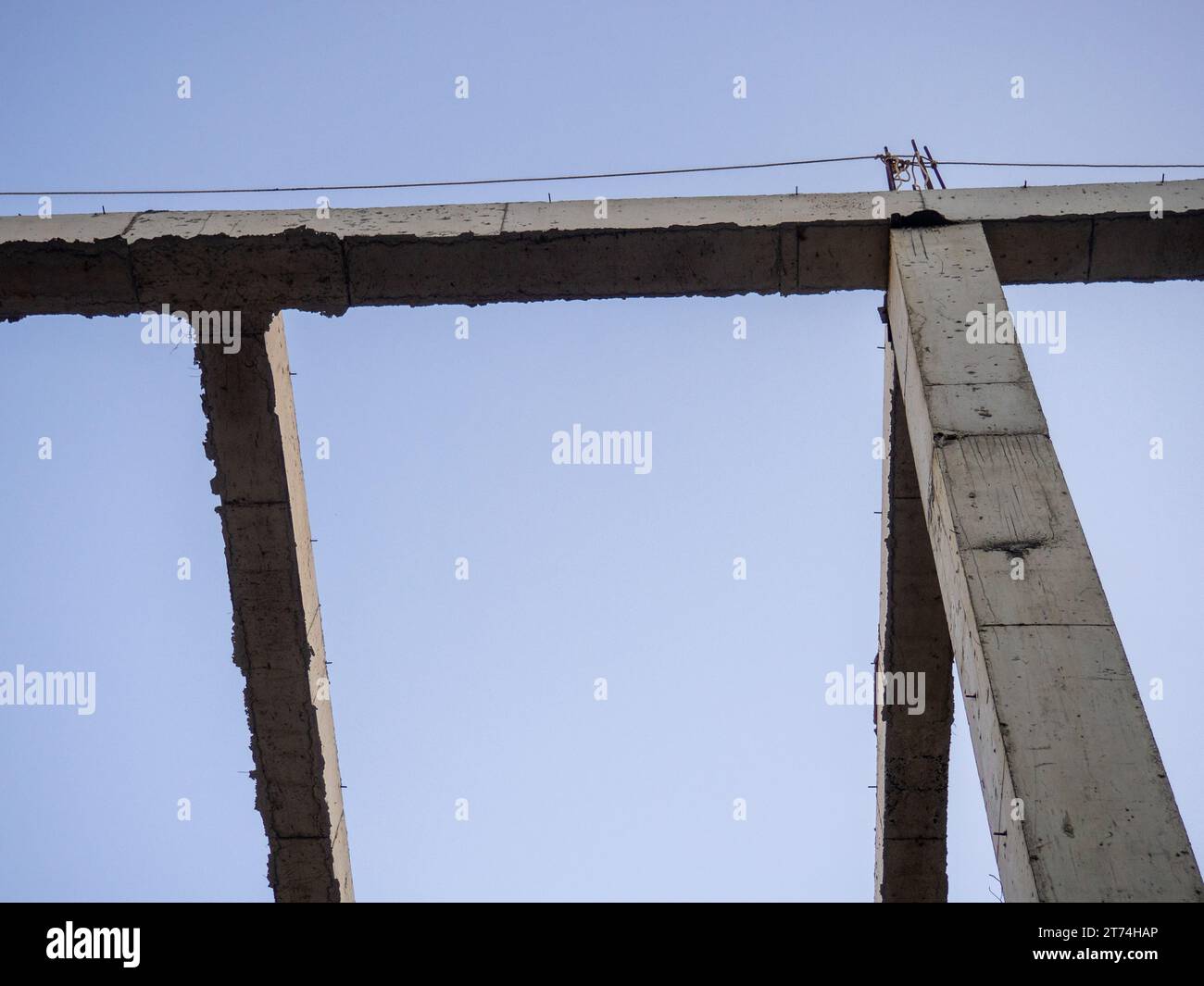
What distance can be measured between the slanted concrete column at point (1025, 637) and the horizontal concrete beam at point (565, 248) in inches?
29.6

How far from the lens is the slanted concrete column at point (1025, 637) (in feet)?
16.2

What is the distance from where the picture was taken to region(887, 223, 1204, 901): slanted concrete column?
494 centimetres

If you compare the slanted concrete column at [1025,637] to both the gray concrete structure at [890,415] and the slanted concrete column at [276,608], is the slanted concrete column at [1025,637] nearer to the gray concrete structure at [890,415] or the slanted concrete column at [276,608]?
the gray concrete structure at [890,415]

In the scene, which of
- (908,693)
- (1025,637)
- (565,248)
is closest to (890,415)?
(908,693)

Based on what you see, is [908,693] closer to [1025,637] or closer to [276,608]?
[1025,637]

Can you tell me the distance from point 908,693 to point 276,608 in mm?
4741

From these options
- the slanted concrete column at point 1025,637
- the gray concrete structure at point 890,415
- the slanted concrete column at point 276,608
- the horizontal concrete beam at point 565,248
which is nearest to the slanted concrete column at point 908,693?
the gray concrete structure at point 890,415

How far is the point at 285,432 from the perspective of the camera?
8984 millimetres

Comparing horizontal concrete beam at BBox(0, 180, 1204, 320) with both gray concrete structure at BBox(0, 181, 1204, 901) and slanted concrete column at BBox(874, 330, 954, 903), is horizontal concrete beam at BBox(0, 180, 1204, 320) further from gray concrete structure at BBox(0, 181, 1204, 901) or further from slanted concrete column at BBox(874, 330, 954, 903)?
slanted concrete column at BBox(874, 330, 954, 903)

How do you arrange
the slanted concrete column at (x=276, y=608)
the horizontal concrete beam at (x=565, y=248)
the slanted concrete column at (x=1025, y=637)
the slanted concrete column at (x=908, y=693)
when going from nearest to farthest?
the slanted concrete column at (x=1025, y=637), the horizontal concrete beam at (x=565, y=248), the slanted concrete column at (x=276, y=608), the slanted concrete column at (x=908, y=693)

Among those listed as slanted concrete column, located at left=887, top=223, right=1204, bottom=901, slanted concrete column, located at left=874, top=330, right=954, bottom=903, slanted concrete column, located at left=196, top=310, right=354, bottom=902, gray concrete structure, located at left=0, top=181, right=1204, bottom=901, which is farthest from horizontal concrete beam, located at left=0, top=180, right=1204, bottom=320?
slanted concrete column, located at left=874, top=330, right=954, bottom=903

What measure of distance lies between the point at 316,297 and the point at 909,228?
388cm

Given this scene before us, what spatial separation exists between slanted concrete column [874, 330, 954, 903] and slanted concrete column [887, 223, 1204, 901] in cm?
140

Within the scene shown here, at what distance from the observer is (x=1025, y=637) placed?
18.8ft
